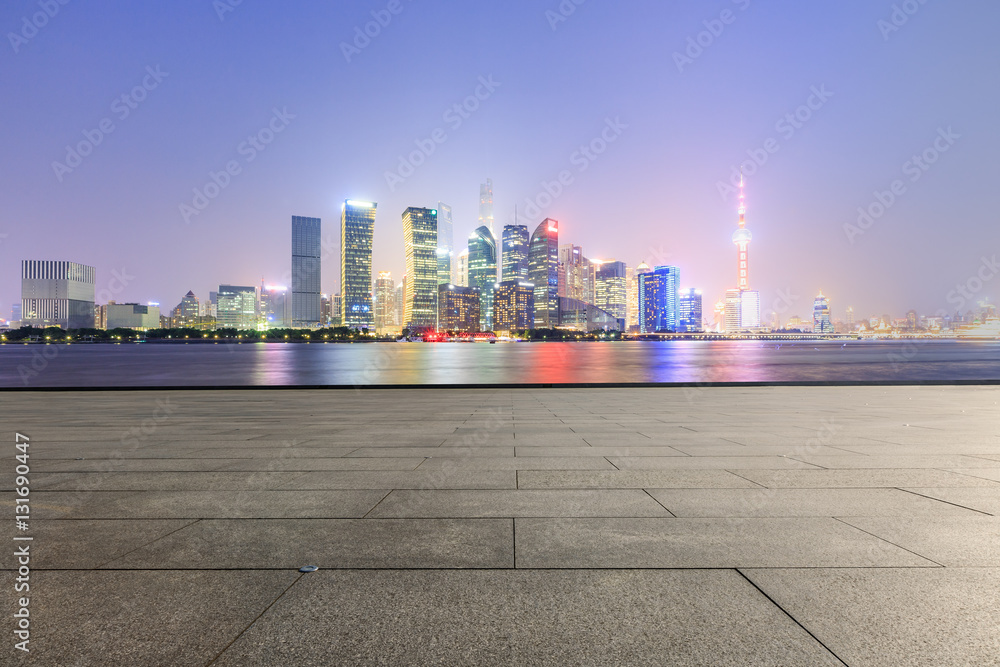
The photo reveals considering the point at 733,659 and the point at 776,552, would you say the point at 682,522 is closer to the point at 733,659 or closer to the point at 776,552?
the point at 776,552

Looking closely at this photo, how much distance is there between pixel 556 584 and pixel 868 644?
2144 millimetres

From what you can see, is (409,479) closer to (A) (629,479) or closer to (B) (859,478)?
(A) (629,479)

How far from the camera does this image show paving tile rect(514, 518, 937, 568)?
15.2 feet

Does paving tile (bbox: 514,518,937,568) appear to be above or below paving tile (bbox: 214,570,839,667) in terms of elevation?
below

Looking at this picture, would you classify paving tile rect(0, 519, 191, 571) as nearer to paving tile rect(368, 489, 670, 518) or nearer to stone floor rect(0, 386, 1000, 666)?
stone floor rect(0, 386, 1000, 666)

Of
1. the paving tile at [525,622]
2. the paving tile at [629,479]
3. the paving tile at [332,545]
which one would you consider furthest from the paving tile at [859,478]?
the paving tile at [332,545]

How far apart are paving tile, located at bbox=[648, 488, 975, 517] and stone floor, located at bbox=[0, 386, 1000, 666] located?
1.7 inches

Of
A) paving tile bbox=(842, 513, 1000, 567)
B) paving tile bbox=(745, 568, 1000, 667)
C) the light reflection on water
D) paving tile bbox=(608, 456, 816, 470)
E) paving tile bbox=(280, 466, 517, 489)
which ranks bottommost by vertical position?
the light reflection on water

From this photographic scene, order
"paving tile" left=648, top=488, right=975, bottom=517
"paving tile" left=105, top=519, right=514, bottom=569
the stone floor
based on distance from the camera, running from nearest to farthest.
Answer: the stone floor, "paving tile" left=105, top=519, right=514, bottom=569, "paving tile" left=648, top=488, right=975, bottom=517

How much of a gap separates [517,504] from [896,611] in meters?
3.82

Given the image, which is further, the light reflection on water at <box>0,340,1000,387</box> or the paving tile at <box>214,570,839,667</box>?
the light reflection on water at <box>0,340,1000,387</box>

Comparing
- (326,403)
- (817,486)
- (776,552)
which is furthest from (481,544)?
Result: (326,403)

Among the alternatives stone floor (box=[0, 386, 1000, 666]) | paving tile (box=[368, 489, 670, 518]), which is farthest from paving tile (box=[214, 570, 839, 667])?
paving tile (box=[368, 489, 670, 518])

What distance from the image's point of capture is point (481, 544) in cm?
507
